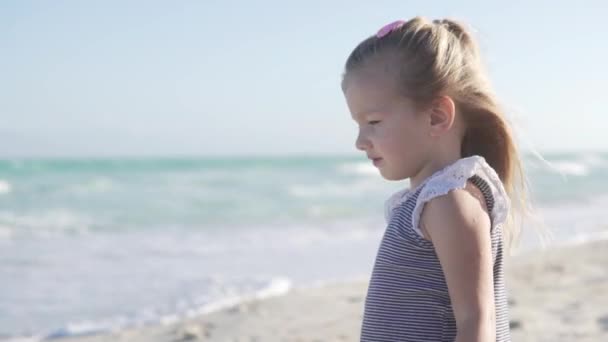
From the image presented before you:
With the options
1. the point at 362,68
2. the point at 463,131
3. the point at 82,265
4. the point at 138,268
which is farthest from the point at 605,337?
the point at 82,265

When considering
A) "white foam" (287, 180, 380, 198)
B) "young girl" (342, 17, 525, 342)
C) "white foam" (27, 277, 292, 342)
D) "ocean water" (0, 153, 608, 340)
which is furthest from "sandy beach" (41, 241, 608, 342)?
"white foam" (287, 180, 380, 198)

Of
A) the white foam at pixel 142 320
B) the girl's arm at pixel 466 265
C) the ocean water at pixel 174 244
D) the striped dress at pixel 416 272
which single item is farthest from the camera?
the ocean water at pixel 174 244

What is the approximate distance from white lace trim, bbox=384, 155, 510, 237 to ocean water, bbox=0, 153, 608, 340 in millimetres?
313

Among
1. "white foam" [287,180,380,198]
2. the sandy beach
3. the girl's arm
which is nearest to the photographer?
the girl's arm

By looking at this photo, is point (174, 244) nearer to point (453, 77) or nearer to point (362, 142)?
point (362, 142)

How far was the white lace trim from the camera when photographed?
166cm

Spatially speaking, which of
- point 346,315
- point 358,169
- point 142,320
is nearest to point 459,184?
point 346,315

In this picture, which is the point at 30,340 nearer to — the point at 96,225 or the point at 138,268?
the point at 138,268

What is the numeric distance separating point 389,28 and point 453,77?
209 mm

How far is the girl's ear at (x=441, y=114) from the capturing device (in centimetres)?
177

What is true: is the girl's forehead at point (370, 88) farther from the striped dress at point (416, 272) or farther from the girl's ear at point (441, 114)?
the striped dress at point (416, 272)

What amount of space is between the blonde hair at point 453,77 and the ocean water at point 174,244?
0.16 meters

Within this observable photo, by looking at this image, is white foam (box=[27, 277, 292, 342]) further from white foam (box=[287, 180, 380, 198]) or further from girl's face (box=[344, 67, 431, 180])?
white foam (box=[287, 180, 380, 198])

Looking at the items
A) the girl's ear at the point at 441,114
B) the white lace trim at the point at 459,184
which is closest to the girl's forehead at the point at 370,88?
the girl's ear at the point at 441,114
